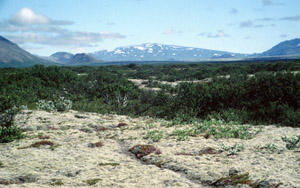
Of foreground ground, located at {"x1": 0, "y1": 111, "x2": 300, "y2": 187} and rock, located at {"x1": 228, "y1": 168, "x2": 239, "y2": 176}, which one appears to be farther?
rock, located at {"x1": 228, "y1": 168, "x2": 239, "y2": 176}

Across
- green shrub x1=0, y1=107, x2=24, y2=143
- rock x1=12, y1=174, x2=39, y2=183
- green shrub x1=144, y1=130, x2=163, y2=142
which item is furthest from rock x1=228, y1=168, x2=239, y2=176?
green shrub x1=0, y1=107, x2=24, y2=143

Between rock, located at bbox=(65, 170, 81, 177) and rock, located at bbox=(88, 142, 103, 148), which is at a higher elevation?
rock, located at bbox=(65, 170, 81, 177)

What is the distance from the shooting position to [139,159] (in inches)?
447

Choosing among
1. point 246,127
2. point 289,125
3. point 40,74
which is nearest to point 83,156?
point 246,127

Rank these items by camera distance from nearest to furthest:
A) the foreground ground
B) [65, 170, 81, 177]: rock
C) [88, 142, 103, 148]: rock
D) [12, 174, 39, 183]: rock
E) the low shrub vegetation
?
1. the foreground ground
2. [12, 174, 39, 183]: rock
3. [65, 170, 81, 177]: rock
4. [88, 142, 103, 148]: rock
5. the low shrub vegetation

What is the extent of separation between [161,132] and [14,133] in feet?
24.9

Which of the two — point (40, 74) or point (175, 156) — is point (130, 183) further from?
point (40, 74)

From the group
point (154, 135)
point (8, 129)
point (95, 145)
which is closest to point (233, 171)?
point (154, 135)

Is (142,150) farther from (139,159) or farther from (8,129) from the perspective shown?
(8,129)

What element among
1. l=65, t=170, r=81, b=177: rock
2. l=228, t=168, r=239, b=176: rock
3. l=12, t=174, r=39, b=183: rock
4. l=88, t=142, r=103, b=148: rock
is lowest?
l=88, t=142, r=103, b=148: rock

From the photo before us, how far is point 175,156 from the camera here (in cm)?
1100

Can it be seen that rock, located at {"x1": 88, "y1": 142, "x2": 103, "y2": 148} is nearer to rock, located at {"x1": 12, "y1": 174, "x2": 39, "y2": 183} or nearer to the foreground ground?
the foreground ground

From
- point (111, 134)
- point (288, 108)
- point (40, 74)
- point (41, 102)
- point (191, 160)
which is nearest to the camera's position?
point (191, 160)

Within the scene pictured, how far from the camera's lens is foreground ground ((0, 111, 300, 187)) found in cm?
853
